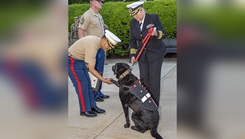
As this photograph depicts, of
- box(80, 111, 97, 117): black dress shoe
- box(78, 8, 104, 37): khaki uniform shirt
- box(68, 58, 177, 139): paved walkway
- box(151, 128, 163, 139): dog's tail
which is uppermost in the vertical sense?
box(78, 8, 104, 37): khaki uniform shirt

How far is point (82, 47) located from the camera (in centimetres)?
397

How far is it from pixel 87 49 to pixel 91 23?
121cm

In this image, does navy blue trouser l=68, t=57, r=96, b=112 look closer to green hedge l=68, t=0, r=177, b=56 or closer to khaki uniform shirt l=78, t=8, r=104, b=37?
khaki uniform shirt l=78, t=8, r=104, b=37

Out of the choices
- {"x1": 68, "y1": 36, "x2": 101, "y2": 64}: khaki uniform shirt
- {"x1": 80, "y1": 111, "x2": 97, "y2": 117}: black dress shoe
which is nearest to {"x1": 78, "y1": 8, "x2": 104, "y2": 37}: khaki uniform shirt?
{"x1": 68, "y1": 36, "x2": 101, "y2": 64}: khaki uniform shirt

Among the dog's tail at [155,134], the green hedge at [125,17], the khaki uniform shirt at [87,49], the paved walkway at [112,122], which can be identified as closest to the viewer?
the dog's tail at [155,134]

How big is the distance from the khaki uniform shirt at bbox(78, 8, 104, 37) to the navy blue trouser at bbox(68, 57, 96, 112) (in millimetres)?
964

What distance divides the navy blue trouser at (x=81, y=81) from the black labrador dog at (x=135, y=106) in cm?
69

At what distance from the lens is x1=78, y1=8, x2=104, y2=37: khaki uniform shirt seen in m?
4.89

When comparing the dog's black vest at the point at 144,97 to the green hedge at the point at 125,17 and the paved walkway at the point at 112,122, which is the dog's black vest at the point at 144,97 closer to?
the paved walkway at the point at 112,122

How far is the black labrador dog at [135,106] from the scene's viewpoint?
354 centimetres

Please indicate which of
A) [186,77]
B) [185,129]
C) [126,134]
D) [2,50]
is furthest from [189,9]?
[126,134]

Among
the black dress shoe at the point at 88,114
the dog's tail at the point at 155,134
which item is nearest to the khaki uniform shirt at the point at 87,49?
the black dress shoe at the point at 88,114

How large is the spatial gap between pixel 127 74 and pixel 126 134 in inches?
30.2

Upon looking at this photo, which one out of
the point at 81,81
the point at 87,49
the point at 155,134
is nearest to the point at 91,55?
the point at 87,49
